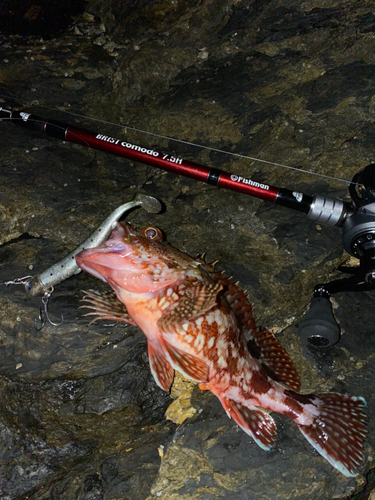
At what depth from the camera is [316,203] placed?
306 cm

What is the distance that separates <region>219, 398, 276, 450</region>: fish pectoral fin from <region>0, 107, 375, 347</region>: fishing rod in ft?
2.42

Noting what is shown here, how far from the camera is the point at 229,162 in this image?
3629 mm

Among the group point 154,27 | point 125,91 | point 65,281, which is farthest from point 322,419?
point 154,27

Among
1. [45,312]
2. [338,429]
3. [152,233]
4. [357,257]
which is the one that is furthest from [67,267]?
[338,429]

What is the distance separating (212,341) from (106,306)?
2.93ft

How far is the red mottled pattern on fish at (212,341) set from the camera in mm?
2693

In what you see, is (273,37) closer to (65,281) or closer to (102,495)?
(65,281)

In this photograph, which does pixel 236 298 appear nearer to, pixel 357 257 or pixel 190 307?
pixel 190 307

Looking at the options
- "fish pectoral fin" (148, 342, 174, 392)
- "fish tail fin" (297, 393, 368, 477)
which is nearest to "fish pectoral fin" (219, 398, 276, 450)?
"fish tail fin" (297, 393, 368, 477)

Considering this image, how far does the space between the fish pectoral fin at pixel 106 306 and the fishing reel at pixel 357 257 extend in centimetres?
150

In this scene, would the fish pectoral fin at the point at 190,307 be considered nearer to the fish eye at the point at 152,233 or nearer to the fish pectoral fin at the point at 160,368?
the fish pectoral fin at the point at 160,368

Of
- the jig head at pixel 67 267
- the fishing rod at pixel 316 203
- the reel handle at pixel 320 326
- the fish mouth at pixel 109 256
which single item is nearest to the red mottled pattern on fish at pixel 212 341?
the fish mouth at pixel 109 256

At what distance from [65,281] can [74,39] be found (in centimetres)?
290

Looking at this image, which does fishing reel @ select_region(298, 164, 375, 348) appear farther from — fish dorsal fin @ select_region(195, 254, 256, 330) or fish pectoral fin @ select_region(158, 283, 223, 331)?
fish pectoral fin @ select_region(158, 283, 223, 331)
